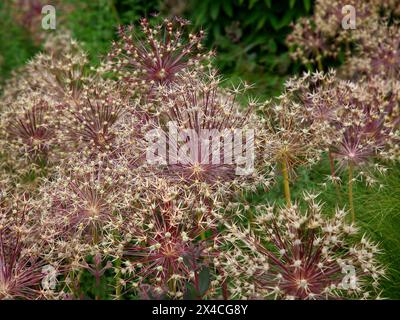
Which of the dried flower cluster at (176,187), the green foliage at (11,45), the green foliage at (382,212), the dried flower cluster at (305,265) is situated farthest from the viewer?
the green foliage at (11,45)

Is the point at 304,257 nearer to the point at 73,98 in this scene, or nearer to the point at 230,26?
the point at 73,98

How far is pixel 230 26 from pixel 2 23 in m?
3.96

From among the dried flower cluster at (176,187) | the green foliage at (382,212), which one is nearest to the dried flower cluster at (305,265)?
the dried flower cluster at (176,187)

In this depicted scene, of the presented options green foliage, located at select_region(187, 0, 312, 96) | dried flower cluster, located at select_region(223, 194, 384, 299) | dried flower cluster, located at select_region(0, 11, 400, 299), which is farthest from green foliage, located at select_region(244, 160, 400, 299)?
green foliage, located at select_region(187, 0, 312, 96)

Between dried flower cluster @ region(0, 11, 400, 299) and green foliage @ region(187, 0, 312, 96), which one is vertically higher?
green foliage @ region(187, 0, 312, 96)

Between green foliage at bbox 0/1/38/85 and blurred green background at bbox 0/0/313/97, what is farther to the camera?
green foliage at bbox 0/1/38/85

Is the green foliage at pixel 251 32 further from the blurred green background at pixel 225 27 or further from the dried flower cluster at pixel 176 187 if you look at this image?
the dried flower cluster at pixel 176 187

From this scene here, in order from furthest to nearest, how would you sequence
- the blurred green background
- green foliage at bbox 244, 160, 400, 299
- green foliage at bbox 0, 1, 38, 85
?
green foliage at bbox 0, 1, 38, 85, the blurred green background, green foliage at bbox 244, 160, 400, 299

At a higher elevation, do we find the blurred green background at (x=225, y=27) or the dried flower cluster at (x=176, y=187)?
the blurred green background at (x=225, y=27)

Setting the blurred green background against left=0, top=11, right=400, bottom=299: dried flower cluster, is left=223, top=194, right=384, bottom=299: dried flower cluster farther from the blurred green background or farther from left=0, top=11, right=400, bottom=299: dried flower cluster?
the blurred green background

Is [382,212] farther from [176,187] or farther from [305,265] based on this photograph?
[176,187]

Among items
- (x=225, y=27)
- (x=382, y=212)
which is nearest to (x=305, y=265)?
(x=382, y=212)

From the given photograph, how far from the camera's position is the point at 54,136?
5836 millimetres

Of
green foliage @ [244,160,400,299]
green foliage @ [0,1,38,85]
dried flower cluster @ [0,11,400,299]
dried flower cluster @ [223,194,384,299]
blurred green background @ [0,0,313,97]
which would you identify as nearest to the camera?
dried flower cluster @ [223,194,384,299]
